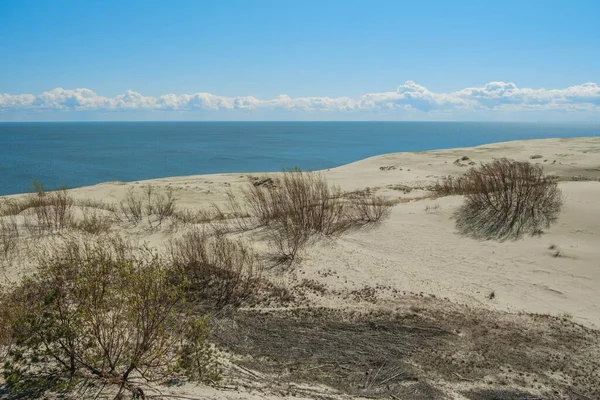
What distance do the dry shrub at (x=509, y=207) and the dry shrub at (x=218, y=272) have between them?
709 cm

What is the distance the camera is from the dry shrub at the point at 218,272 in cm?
838

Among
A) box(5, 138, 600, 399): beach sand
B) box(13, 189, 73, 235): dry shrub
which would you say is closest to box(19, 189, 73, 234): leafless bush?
box(13, 189, 73, 235): dry shrub

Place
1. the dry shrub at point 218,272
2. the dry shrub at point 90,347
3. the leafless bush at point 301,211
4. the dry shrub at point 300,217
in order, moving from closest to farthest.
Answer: the dry shrub at point 90,347
the dry shrub at point 218,272
the dry shrub at point 300,217
the leafless bush at point 301,211

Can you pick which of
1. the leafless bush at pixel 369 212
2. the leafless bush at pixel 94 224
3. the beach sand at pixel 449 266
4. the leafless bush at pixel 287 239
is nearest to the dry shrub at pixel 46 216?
the leafless bush at pixel 94 224

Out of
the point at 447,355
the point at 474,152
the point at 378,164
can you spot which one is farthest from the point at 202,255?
the point at 474,152

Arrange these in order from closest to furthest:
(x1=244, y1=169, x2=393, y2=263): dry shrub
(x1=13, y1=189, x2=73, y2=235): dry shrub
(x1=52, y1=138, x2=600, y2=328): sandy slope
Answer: (x1=52, y1=138, x2=600, y2=328): sandy slope
(x1=244, y1=169, x2=393, y2=263): dry shrub
(x1=13, y1=189, x2=73, y2=235): dry shrub

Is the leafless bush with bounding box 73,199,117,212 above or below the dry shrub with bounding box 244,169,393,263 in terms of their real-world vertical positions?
below

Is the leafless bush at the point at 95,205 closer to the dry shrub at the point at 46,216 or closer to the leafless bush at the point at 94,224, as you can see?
the leafless bush at the point at 94,224

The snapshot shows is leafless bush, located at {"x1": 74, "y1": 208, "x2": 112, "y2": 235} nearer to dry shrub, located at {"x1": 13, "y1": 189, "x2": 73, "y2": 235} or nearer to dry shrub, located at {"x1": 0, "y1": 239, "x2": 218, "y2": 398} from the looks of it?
dry shrub, located at {"x1": 13, "y1": 189, "x2": 73, "y2": 235}

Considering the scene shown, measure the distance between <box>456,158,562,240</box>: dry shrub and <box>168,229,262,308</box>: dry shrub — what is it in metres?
7.09

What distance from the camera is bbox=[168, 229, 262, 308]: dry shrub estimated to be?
8.38 metres

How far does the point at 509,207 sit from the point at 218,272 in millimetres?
9306

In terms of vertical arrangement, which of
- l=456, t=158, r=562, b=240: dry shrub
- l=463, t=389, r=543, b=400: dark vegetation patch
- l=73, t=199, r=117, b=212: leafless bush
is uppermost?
l=456, t=158, r=562, b=240: dry shrub

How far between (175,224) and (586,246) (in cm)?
1160
